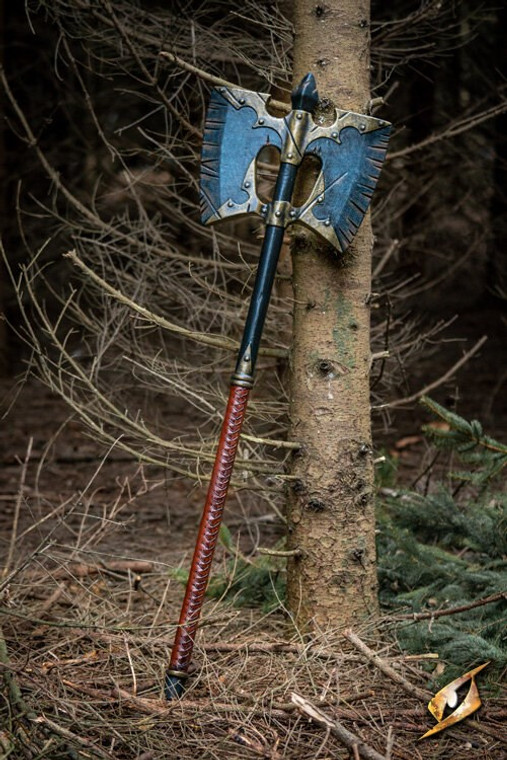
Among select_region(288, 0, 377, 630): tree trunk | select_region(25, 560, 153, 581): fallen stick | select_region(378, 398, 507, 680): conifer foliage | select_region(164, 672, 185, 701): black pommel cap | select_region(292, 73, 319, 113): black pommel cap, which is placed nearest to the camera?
select_region(164, 672, 185, 701): black pommel cap

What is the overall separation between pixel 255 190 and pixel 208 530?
4.01 feet

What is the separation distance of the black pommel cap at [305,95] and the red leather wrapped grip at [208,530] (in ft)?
3.38

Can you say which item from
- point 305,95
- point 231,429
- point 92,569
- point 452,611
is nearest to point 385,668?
point 452,611

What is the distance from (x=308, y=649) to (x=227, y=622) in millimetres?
444

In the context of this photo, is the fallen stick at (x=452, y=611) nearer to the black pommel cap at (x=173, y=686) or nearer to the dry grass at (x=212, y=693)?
the dry grass at (x=212, y=693)

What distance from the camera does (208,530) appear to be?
294cm

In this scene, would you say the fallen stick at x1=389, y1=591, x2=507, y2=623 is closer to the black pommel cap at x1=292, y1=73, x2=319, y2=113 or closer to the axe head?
the axe head

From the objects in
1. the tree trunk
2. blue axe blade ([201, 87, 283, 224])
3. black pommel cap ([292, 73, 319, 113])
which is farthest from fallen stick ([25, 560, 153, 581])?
black pommel cap ([292, 73, 319, 113])

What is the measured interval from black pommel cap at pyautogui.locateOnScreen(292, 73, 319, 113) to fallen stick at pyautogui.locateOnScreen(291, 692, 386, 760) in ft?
6.66

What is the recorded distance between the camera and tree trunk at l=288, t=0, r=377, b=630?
3.29m

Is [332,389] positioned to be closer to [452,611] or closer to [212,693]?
[452,611]

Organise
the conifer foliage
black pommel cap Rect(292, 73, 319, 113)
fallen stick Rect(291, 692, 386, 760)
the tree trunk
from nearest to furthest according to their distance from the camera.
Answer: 1. fallen stick Rect(291, 692, 386, 760)
2. black pommel cap Rect(292, 73, 319, 113)
3. the conifer foliage
4. the tree trunk

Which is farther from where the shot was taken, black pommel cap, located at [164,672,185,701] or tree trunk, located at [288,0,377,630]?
tree trunk, located at [288,0,377,630]

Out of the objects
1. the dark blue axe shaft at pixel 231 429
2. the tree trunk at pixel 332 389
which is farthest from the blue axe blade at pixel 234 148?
the tree trunk at pixel 332 389
